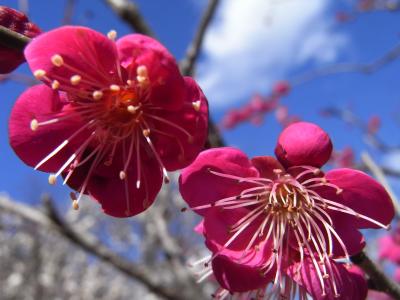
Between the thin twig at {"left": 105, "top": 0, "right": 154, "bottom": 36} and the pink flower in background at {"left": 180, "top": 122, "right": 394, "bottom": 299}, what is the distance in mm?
1141

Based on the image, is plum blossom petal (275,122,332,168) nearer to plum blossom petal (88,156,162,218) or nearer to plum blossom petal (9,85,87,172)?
plum blossom petal (88,156,162,218)

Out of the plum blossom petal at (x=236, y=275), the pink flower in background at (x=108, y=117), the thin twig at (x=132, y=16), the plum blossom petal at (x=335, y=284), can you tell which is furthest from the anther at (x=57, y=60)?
the thin twig at (x=132, y=16)

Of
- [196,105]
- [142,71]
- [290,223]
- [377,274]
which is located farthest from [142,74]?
[377,274]

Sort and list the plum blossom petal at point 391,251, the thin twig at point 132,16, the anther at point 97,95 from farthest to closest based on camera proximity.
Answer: the plum blossom petal at point 391,251 → the thin twig at point 132,16 → the anther at point 97,95

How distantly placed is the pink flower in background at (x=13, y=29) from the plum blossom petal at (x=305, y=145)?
1.65 ft

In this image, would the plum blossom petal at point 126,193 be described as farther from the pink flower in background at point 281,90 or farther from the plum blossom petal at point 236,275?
the pink flower in background at point 281,90

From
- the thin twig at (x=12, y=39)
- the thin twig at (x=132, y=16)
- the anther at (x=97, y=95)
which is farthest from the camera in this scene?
the thin twig at (x=132, y=16)

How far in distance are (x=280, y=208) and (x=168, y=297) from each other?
4.65 ft

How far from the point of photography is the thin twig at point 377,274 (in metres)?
0.89

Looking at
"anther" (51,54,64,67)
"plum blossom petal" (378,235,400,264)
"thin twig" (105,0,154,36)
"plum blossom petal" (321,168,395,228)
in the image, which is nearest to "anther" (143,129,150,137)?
"anther" (51,54,64,67)

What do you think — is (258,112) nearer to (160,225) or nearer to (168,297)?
(160,225)

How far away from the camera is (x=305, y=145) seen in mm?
904

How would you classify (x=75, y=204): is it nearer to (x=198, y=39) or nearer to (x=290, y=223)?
(x=290, y=223)

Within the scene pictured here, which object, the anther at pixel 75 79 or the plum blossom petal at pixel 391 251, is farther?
the plum blossom petal at pixel 391 251
